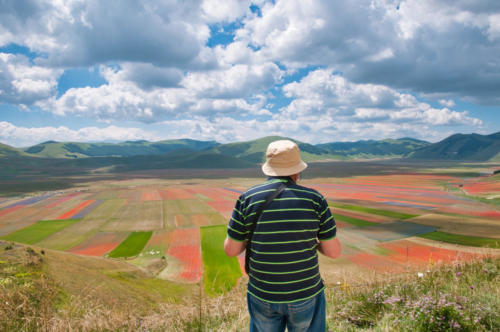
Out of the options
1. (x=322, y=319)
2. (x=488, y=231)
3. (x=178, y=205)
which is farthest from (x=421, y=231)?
(x=178, y=205)

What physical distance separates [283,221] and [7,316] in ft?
18.9

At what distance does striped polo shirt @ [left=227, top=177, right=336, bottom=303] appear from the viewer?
2.92 metres

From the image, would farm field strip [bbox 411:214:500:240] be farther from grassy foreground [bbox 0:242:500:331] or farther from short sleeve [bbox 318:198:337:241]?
short sleeve [bbox 318:198:337:241]

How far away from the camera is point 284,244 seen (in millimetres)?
2969

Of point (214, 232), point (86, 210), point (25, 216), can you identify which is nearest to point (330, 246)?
point (214, 232)

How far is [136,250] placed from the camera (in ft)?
101

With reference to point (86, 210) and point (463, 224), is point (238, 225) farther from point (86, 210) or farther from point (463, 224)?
point (86, 210)

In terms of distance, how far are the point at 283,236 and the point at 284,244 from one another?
9 cm

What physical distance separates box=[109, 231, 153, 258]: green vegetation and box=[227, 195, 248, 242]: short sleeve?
3002 cm

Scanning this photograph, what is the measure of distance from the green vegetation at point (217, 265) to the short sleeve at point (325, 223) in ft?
48.3

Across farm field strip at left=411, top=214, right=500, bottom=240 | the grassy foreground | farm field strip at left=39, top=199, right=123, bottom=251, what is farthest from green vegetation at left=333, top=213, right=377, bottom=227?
farm field strip at left=39, top=199, right=123, bottom=251

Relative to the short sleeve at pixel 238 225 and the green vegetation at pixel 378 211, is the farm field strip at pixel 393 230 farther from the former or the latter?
the short sleeve at pixel 238 225

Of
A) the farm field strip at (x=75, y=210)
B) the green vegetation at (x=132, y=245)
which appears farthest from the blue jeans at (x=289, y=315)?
the farm field strip at (x=75, y=210)

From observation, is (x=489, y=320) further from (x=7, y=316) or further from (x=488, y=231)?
(x=488, y=231)
